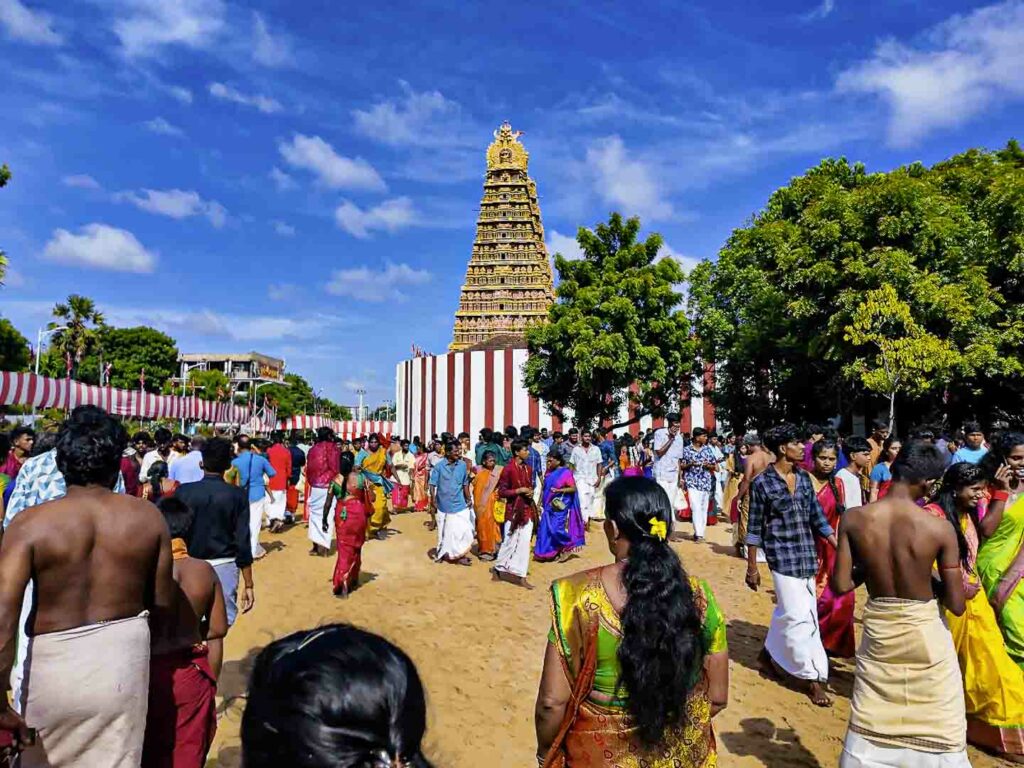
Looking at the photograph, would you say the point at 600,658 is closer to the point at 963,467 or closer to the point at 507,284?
the point at 963,467

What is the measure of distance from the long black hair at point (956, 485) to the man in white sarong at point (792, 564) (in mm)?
835

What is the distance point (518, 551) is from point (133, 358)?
183 feet

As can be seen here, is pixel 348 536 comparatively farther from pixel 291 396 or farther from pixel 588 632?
pixel 291 396

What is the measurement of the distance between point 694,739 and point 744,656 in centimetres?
399

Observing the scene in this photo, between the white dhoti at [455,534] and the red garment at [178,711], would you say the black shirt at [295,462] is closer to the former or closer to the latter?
the white dhoti at [455,534]

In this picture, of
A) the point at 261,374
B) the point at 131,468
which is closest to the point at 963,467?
the point at 131,468

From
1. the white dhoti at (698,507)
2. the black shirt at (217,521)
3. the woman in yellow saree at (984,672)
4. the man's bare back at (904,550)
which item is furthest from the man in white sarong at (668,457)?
the man's bare back at (904,550)

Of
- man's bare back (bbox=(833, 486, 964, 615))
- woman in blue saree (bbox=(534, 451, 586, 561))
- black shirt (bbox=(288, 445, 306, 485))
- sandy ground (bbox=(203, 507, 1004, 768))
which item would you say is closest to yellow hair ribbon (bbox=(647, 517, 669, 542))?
man's bare back (bbox=(833, 486, 964, 615))

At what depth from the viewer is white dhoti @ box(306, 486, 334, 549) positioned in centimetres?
1007

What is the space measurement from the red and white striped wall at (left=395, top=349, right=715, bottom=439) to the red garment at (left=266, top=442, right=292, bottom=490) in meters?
18.4

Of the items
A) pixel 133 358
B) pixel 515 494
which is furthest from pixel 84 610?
pixel 133 358

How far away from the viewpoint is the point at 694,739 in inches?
90.8

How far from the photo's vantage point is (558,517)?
9.79 m

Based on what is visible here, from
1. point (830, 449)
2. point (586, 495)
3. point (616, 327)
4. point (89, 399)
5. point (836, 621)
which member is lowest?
point (836, 621)
